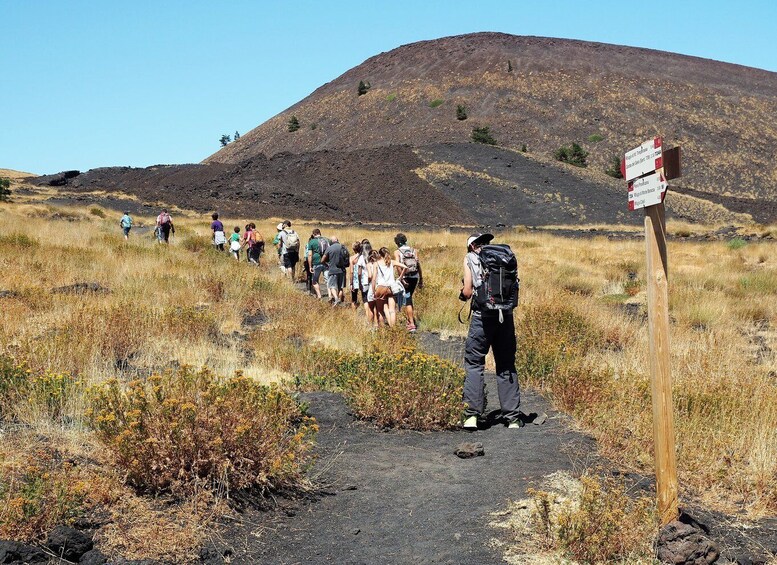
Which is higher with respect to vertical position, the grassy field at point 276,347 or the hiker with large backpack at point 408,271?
the hiker with large backpack at point 408,271

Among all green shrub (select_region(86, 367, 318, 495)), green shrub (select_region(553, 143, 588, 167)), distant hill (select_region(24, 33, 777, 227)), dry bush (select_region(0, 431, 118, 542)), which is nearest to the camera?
dry bush (select_region(0, 431, 118, 542))

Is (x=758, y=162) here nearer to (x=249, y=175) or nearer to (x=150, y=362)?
(x=249, y=175)

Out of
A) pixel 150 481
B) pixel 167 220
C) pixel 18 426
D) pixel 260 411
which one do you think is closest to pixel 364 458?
pixel 260 411

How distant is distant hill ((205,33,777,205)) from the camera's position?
8725 centimetres

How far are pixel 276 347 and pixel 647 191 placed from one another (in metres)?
5.89

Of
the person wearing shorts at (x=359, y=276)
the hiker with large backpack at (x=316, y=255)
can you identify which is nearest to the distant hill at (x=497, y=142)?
the hiker with large backpack at (x=316, y=255)

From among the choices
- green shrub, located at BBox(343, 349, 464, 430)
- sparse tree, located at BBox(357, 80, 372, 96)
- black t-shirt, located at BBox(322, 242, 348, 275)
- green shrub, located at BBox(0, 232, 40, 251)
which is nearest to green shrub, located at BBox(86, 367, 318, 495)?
green shrub, located at BBox(343, 349, 464, 430)

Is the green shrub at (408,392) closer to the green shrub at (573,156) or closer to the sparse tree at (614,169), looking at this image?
the sparse tree at (614,169)

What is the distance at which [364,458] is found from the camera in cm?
624

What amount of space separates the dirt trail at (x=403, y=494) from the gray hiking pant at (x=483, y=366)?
25 centimetres

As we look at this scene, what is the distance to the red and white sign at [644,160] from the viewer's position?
4.54 metres

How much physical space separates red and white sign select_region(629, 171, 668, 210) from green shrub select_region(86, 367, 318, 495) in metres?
2.65

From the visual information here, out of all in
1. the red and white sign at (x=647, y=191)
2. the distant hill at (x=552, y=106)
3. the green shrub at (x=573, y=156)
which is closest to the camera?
the red and white sign at (x=647, y=191)

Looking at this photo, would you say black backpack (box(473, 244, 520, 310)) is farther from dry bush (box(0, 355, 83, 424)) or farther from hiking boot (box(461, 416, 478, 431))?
dry bush (box(0, 355, 83, 424))
